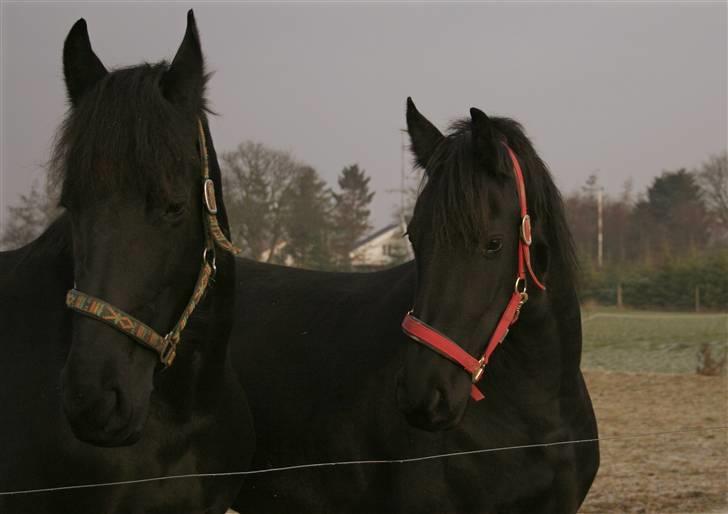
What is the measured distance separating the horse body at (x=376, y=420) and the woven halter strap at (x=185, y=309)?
83 centimetres

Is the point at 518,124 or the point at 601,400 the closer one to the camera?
the point at 518,124

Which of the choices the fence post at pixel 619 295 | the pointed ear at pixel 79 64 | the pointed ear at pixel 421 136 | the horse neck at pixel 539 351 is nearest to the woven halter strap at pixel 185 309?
the pointed ear at pixel 79 64

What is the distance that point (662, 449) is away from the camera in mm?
9281

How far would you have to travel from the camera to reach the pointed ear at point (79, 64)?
2682mm

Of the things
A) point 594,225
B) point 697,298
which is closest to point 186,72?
point 697,298

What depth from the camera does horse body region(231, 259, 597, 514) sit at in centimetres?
329

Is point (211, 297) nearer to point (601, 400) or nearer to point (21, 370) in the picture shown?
point (21, 370)

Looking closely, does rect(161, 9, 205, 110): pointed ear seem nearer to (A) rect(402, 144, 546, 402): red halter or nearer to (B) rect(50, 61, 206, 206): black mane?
(B) rect(50, 61, 206, 206): black mane

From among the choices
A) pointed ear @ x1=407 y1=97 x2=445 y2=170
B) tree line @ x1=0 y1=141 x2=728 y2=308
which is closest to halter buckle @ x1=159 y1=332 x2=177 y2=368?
pointed ear @ x1=407 y1=97 x2=445 y2=170

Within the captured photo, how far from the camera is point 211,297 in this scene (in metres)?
2.88

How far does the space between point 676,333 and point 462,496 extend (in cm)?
1873

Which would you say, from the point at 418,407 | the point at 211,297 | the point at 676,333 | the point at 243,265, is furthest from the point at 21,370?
the point at 676,333

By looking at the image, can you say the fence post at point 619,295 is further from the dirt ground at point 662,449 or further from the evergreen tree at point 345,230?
the evergreen tree at point 345,230

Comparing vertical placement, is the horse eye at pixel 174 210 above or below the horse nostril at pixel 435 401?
above
